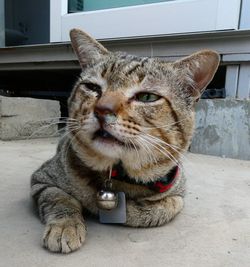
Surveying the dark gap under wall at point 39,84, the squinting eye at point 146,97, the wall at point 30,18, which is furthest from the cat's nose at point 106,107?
the wall at point 30,18

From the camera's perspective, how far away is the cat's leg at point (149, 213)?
120 centimetres

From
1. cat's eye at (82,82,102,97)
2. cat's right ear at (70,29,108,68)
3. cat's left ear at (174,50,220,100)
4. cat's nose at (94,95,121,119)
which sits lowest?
cat's nose at (94,95,121,119)

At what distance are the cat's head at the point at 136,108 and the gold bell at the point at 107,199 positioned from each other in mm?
94

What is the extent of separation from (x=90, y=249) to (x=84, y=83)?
23.9 inches

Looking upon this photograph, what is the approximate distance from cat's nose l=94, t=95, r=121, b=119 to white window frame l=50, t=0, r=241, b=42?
215 cm

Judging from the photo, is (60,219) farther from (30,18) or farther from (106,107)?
(30,18)

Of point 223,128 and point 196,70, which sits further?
point 223,128

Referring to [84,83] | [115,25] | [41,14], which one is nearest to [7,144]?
[115,25]

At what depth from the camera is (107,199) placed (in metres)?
1.14

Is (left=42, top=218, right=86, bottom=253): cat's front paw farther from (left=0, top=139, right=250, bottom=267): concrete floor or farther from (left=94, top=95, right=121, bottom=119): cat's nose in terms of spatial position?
(left=94, top=95, right=121, bottom=119): cat's nose

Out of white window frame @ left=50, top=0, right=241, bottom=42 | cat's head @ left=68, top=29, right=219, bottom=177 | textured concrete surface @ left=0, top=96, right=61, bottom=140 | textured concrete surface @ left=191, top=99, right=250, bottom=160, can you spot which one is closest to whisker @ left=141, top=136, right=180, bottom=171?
cat's head @ left=68, top=29, right=219, bottom=177

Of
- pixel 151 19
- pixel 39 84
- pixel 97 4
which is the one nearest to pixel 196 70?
pixel 151 19

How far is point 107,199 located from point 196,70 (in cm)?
61

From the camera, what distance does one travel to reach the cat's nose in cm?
105
